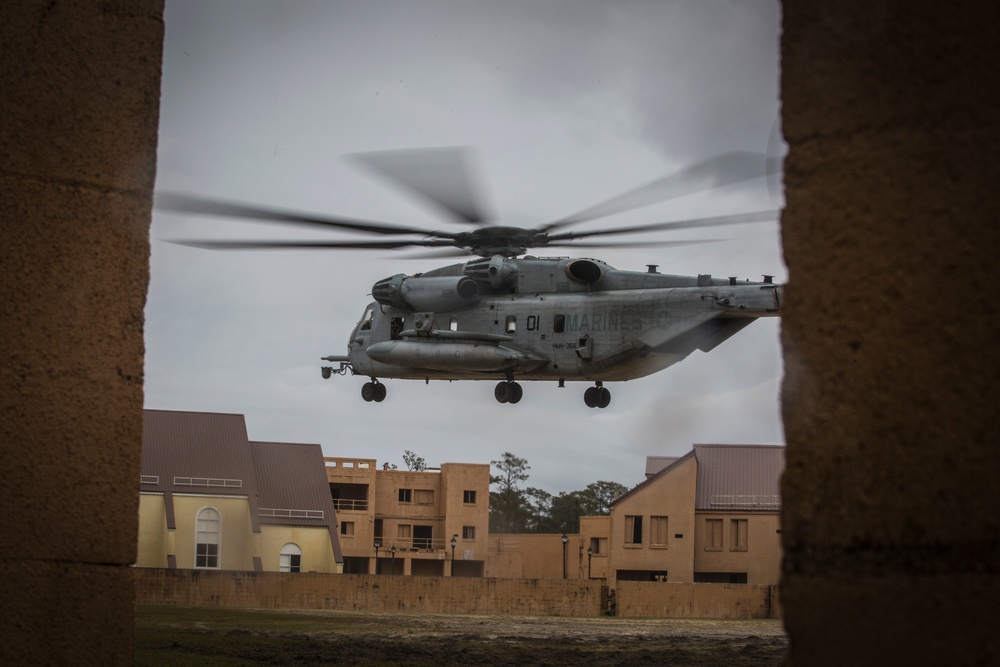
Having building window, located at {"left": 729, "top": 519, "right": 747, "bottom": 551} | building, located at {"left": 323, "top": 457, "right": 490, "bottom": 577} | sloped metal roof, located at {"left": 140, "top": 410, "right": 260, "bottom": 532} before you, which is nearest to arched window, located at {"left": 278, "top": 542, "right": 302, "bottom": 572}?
sloped metal roof, located at {"left": 140, "top": 410, "right": 260, "bottom": 532}

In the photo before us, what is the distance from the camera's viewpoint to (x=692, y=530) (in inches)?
2127

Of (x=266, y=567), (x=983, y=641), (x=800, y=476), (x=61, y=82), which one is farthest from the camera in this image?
(x=266, y=567)

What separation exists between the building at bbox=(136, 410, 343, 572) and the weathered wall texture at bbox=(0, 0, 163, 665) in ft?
152

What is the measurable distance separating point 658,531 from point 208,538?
18544mm

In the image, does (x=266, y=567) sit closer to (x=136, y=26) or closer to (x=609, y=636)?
(x=609, y=636)

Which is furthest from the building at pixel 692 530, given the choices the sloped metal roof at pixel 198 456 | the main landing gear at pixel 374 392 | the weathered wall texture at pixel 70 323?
the weathered wall texture at pixel 70 323

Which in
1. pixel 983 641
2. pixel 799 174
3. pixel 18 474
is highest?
pixel 799 174

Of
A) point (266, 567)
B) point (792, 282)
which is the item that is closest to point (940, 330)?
point (792, 282)

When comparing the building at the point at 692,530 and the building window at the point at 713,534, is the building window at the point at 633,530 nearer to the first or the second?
the building at the point at 692,530

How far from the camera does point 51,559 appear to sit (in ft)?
12.4

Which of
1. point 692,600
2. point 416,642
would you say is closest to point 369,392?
point 416,642

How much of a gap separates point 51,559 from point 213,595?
34367mm

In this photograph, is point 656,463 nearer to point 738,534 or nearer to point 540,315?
point 738,534

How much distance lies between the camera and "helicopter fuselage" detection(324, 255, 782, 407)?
25.1 metres
